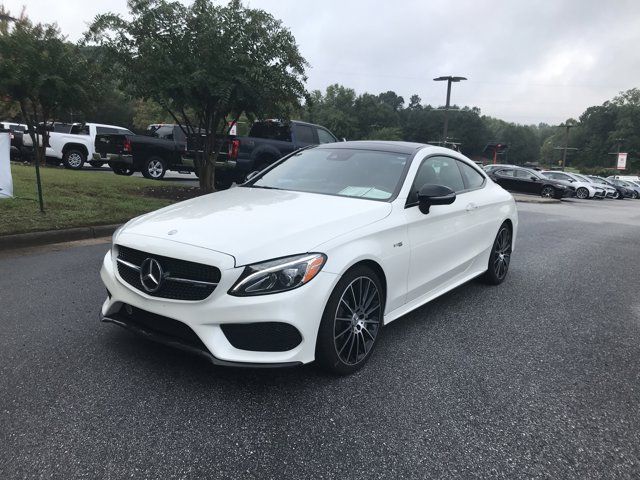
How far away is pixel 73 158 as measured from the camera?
689 inches

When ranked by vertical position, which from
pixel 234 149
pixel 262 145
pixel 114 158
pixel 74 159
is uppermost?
pixel 262 145

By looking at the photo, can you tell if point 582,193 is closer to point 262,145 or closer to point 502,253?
point 262,145

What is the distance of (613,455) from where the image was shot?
8.32 ft

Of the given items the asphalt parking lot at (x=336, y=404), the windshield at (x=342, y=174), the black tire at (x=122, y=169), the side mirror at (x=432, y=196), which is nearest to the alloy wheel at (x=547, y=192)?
the black tire at (x=122, y=169)

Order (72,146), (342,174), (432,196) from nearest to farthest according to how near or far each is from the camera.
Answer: (432,196), (342,174), (72,146)

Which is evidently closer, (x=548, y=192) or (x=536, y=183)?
(x=548, y=192)

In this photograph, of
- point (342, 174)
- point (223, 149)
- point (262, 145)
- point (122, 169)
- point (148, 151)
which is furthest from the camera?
point (122, 169)

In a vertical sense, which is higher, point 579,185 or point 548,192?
point 579,185

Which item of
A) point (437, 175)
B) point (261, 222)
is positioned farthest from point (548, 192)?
point (261, 222)

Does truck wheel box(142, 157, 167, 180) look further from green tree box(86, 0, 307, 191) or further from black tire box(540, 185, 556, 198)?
black tire box(540, 185, 556, 198)

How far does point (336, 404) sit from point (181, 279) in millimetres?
1180

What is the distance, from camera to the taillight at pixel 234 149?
12336 mm

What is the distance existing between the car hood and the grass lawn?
4432 millimetres

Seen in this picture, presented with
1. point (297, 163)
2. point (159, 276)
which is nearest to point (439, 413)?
point (159, 276)
